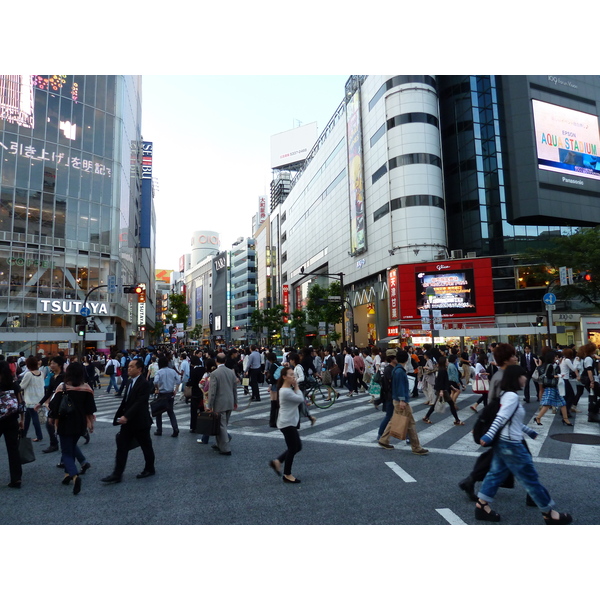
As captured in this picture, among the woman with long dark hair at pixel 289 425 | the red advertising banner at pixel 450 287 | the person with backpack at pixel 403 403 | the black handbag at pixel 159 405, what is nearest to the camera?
the woman with long dark hair at pixel 289 425

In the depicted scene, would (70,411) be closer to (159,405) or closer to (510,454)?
(159,405)

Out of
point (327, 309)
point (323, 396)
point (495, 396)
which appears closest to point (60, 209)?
point (327, 309)

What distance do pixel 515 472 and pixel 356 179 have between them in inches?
A: 1957

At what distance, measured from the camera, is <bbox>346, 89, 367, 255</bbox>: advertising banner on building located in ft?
165

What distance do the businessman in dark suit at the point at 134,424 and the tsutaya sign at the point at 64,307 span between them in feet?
105

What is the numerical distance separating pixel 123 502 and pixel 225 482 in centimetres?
143

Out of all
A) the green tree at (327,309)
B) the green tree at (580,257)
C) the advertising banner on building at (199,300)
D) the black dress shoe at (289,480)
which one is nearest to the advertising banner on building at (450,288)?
the green tree at (580,257)

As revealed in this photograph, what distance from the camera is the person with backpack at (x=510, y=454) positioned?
465 cm

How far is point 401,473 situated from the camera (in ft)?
22.0

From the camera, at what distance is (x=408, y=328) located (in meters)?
41.6

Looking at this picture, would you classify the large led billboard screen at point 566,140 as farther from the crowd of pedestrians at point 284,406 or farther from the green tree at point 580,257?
the crowd of pedestrians at point 284,406

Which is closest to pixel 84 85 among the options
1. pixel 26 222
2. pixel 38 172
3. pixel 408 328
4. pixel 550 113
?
pixel 38 172

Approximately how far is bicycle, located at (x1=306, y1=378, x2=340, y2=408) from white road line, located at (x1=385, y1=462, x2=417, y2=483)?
6.61 meters

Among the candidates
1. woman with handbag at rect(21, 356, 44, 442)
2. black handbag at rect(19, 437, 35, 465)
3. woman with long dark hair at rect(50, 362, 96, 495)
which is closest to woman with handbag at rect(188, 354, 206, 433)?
woman with handbag at rect(21, 356, 44, 442)
